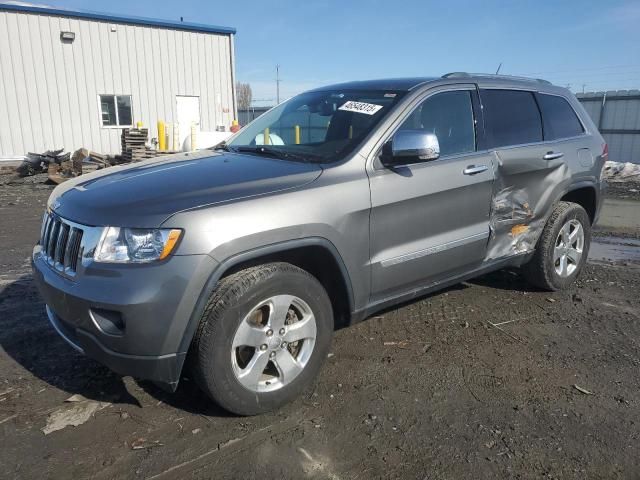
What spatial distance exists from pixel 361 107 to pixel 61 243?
211cm

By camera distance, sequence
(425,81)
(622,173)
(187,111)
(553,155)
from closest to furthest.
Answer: (425,81)
(553,155)
(622,173)
(187,111)

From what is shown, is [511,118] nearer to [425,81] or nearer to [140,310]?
[425,81]

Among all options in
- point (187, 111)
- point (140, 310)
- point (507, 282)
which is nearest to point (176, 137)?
point (187, 111)

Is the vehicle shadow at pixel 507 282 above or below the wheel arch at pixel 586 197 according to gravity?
below

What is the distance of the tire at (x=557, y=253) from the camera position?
452 centimetres

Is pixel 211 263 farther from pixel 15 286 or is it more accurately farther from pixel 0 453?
pixel 15 286

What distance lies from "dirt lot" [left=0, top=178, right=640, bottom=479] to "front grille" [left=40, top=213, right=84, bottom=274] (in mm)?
875

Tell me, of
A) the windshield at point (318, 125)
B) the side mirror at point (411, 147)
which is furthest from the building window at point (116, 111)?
the side mirror at point (411, 147)

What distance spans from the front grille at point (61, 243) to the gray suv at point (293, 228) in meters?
0.01

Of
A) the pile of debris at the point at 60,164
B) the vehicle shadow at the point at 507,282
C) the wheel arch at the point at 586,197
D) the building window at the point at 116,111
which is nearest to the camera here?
the wheel arch at the point at 586,197

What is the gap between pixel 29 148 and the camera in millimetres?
15898

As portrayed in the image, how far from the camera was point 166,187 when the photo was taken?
2756 millimetres

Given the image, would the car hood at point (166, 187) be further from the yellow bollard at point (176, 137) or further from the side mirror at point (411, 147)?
the yellow bollard at point (176, 137)

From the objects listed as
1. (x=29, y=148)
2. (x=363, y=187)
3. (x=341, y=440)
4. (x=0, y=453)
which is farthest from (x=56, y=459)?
(x=29, y=148)
